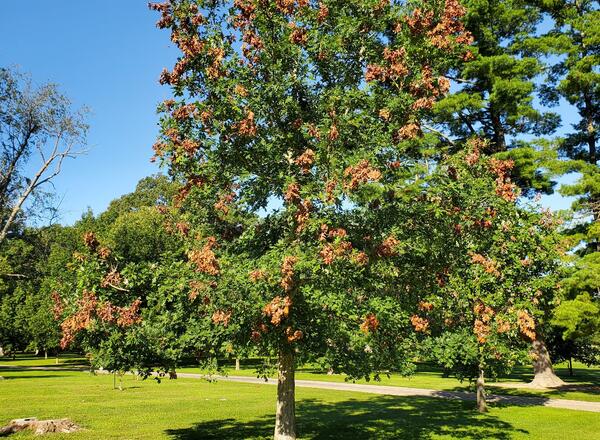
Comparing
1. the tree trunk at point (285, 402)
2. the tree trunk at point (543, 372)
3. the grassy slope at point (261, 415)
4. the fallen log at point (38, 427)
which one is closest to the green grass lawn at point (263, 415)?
the grassy slope at point (261, 415)

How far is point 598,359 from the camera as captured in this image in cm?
4141

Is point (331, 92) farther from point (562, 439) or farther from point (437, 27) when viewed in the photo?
point (562, 439)

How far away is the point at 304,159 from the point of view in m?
9.92

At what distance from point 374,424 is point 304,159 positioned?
1203 cm

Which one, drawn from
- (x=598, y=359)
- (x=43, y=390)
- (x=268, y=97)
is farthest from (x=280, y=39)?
(x=598, y=359)

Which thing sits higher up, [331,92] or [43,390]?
[331,92]

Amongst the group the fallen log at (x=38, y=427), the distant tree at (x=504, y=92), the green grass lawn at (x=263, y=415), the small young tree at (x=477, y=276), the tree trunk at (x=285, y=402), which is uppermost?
the distant tree at (x=504, y=92)

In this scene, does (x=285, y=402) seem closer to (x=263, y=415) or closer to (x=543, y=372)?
(x=263, y=415)

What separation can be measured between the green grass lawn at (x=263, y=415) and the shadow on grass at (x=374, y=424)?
3 cm

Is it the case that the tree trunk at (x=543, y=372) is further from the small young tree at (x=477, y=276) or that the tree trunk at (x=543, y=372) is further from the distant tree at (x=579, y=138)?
the small young tree at (x=477, y=276)

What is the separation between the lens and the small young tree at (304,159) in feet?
30.7

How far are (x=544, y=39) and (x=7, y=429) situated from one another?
1186 inches

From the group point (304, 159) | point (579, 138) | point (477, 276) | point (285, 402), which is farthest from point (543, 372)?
point (304, 159)

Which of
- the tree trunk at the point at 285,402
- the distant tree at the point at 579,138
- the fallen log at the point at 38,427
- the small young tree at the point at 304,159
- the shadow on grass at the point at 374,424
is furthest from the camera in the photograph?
the distant tree at the point at 579,138
